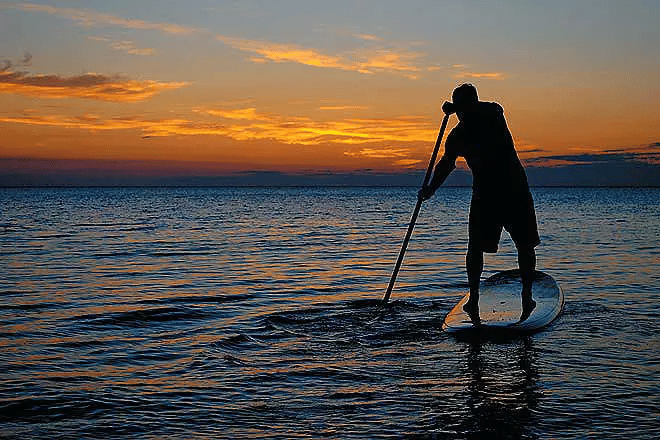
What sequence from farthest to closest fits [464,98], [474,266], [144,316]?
[144,316] → [474,266] → [464,98]

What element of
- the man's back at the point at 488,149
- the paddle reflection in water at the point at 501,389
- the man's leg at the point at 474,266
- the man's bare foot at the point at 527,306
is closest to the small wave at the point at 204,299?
the man's leg at the point at 474,266

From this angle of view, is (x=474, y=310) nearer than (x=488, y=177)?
No

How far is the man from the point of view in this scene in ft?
28.2

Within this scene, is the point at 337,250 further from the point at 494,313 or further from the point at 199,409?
the point at 199,409

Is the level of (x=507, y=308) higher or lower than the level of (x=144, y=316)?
higher

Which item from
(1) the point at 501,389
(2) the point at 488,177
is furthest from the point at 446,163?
(1) the point at 501,389

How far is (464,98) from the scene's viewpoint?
861 centimetres

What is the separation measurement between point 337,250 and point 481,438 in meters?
18.7

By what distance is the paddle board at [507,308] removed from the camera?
909 cm

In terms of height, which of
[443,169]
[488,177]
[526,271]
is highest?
[443,169]

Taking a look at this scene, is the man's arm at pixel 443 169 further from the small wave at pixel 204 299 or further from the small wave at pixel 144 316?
the small wave at pixel 204 299

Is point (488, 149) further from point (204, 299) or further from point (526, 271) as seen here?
point (204, 299)

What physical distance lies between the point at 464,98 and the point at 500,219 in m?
1.47

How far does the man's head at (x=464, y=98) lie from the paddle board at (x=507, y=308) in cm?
250
